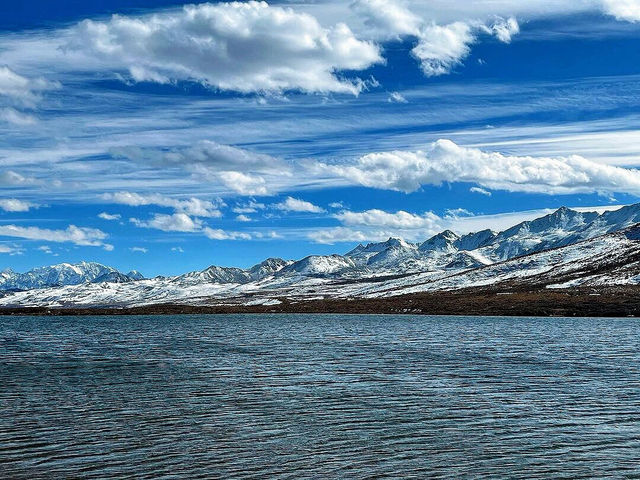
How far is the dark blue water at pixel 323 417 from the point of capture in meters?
27.1

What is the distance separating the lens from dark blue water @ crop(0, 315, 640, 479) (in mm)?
27109

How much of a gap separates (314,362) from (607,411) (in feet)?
108

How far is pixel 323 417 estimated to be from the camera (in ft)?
122

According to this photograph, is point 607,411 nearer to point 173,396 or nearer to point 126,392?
point 173,396

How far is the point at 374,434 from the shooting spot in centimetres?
3303

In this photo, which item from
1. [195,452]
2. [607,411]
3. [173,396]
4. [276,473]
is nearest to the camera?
[276,473]

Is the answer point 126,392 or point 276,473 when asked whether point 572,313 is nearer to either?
point 126,392

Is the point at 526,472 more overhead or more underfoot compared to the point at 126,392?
more underfoot

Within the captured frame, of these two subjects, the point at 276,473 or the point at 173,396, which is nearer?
the point at 276,473

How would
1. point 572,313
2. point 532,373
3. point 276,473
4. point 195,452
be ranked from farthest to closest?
1. point 572,313
2. point 532,373
3. point 195,452
4. point 276,473

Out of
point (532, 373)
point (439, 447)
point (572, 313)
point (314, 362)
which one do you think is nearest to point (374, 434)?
point (439, 447)

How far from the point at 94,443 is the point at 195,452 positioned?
5280mm

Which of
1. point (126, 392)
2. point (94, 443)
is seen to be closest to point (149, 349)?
point (126, 392)

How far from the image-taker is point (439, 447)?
3025 cm
